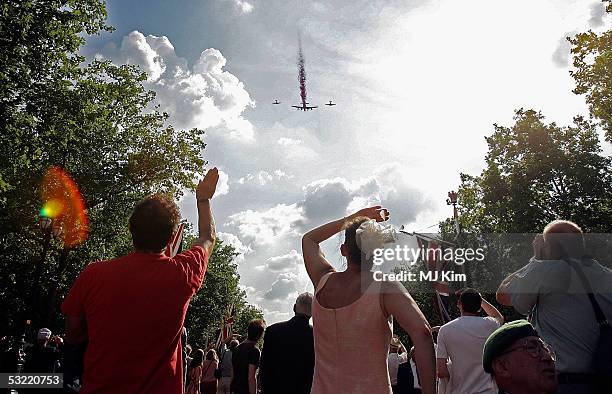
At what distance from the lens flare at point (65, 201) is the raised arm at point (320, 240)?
22681 millimetres

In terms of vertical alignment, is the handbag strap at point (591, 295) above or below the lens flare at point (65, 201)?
below

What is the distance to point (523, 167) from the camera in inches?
1334

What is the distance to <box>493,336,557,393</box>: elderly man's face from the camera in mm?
2160

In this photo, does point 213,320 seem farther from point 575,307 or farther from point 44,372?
point 575,307

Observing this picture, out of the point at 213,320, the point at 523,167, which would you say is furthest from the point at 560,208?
the point at 213,320

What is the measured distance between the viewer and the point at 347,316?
3.09 meters

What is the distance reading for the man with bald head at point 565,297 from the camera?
A: 3525 mm

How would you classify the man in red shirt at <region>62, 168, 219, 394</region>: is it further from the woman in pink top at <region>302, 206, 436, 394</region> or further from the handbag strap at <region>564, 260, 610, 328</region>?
the handbag strap at <region>564, 260, 610, 328</region>

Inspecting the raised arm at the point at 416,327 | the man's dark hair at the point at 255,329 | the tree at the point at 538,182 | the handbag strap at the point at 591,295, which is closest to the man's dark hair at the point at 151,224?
the raised arm at the point at 416,327

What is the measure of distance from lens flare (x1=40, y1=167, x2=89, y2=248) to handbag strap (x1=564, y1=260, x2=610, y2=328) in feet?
77.6

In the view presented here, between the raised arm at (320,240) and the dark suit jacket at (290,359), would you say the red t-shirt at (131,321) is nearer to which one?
the raised arm at (320,240)

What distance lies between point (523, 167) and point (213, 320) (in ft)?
156

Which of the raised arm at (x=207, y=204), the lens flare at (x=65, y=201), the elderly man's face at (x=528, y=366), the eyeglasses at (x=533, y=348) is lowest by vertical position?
the elderly man's face at (x=528, y=366)

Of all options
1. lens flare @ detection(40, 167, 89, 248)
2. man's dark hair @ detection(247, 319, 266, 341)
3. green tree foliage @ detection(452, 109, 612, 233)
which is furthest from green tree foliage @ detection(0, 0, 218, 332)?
green tree foliage @ detection(452, 109, 612, 233)
